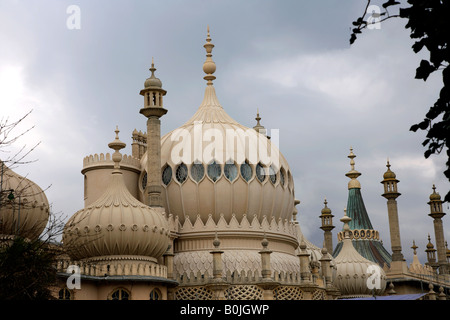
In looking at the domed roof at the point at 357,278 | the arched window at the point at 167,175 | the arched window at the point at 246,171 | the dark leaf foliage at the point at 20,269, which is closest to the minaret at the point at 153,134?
the arched window at the point at 167,175

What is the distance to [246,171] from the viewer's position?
2967 cm

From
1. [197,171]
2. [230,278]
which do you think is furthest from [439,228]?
[230,278]

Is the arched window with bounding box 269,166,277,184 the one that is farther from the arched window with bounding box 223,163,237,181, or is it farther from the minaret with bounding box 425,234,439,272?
the minaret with bounding box 425,234,439,272

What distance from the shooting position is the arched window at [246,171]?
2958cm

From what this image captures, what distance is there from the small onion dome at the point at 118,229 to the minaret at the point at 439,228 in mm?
32469

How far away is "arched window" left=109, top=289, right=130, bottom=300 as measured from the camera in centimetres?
2367

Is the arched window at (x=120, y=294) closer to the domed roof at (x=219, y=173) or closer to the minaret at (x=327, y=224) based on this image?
the domed roof at (x=219, y=173)

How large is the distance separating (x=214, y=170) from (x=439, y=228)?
1152 inches

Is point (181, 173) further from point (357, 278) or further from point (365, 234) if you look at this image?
point (365, 234)

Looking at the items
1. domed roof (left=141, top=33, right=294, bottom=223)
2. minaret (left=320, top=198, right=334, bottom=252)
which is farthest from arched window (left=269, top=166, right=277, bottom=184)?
minaret (left=320, top=198, right=334, bottom=252)

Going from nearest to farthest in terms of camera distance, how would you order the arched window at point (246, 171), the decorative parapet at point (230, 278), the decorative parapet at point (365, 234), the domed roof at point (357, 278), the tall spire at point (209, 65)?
the decorative parapet at point (230, 278) → the arched window at point (246, 171) → the tall spire at point (209, 65) → the domed roof at point (357, 278) → the decorative parapet at point (365, 234)
